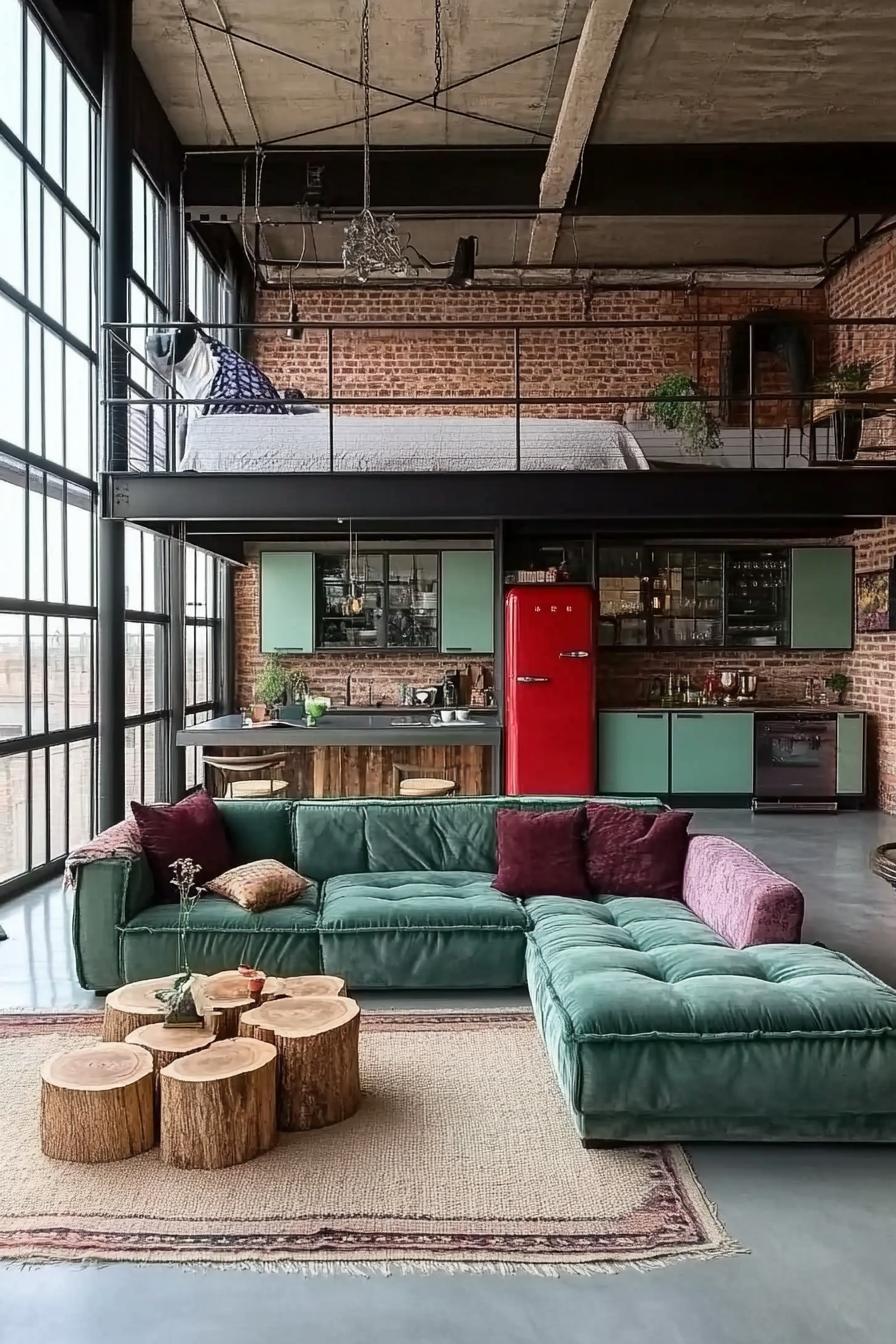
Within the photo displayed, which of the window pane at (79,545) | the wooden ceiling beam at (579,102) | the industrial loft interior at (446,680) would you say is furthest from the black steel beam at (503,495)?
the wooden ceiling beam at (579,102)

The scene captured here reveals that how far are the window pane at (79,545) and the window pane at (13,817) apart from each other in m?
1.27

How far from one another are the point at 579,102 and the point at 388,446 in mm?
2541

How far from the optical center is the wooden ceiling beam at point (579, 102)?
582 cm

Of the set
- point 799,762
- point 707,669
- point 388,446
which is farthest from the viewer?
point 707,669

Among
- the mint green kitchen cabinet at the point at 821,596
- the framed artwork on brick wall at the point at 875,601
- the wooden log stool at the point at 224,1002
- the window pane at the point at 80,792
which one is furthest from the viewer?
the mint green kitchen cabinet at the point at 821,596

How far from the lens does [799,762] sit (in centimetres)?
955

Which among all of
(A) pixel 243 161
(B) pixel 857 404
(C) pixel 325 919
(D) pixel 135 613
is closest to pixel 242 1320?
(C) pixel 325 919

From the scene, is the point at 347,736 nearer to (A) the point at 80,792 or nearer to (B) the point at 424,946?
(A) the point at 80,792

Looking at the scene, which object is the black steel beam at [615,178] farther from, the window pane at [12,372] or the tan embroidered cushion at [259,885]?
the tan embroidered cushion at [259,885]

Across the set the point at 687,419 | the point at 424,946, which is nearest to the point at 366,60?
the point at 687,419

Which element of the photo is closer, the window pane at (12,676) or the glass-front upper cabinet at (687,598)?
the window pane at (12,676)

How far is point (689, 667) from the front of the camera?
10492 mm

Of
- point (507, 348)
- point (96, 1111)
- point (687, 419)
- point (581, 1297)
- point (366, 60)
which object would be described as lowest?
point (581, 1297)

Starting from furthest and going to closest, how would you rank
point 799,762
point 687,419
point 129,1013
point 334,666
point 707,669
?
point 334,666
point 707,669
point 799,762
point 687,419
point 129,1013
